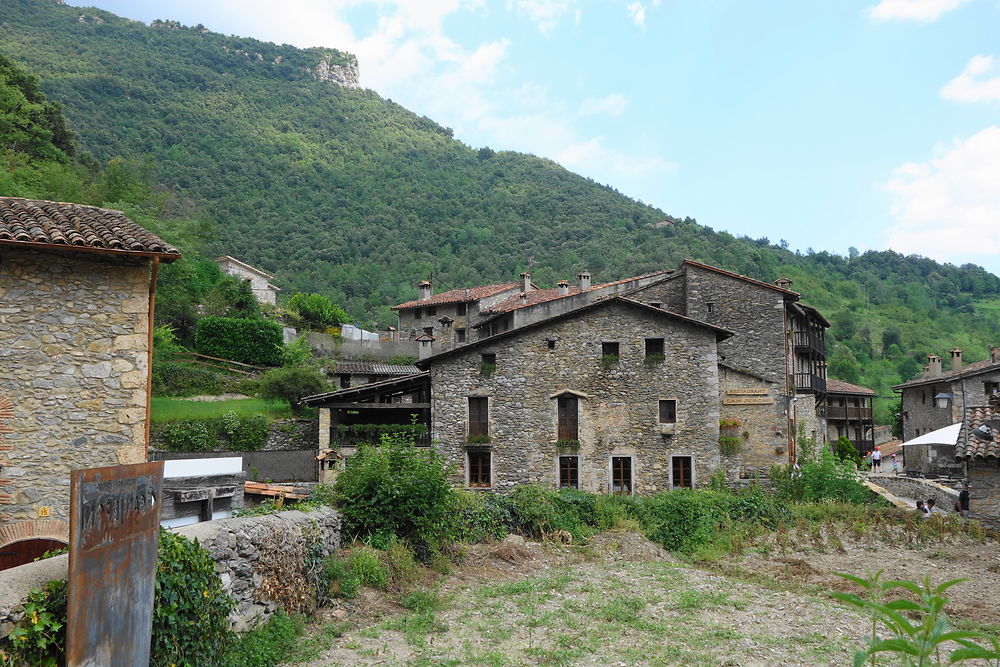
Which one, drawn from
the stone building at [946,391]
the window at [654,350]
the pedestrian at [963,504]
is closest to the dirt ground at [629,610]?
the pedestrian at [963,504]

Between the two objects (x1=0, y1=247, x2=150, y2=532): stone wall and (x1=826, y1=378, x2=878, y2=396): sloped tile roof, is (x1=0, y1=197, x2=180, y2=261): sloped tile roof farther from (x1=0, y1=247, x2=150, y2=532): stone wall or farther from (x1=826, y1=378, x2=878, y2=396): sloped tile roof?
(x1=826, y1=378, x2=878, y2=396): sloped tile roof

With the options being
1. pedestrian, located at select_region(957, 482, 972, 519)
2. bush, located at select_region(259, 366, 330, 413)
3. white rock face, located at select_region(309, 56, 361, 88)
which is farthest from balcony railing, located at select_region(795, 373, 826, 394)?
white rock face, located at select_region(309, 56, 361, 88)

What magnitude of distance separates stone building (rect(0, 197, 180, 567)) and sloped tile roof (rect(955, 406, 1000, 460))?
15018 millimetres

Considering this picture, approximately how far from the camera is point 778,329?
90.9 ft

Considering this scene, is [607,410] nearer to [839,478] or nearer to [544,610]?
[839,478]

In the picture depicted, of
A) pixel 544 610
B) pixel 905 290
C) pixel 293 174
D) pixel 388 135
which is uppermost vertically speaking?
pixel 388 135

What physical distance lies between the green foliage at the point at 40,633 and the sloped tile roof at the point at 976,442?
15.5 metres

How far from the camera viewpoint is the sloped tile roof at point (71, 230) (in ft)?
28.2

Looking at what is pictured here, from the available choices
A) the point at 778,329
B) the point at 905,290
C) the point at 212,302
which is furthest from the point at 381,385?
the point at 905,290

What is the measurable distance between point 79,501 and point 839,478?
23.5 m

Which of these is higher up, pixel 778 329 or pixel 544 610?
pixel 778 329

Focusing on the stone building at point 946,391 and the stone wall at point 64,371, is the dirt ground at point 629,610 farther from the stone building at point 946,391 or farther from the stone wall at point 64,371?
the stone building at point 946,391

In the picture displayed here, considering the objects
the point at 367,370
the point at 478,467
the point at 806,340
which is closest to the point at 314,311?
the point at 367,370

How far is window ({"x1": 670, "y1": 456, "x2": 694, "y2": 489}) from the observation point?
23.6m
